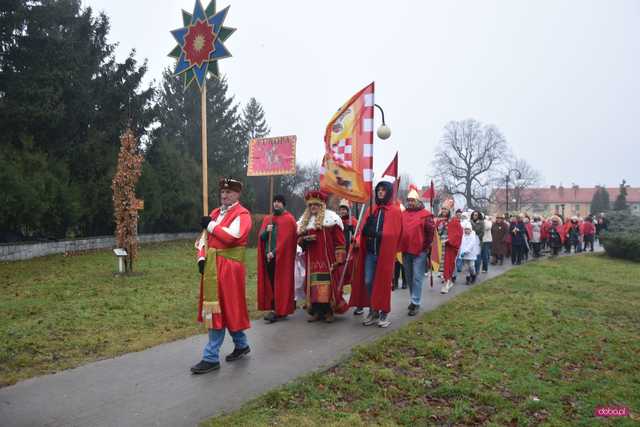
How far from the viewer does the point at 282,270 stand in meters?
7.60

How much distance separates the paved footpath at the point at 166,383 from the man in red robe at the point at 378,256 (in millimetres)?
582

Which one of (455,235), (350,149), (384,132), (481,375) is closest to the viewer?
(481,375)

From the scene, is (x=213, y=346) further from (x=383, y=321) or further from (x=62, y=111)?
(x=62, y=111)

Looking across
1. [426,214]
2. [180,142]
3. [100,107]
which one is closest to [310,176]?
[180,142]

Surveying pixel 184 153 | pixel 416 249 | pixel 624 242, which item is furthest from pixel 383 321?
pixel 184 153

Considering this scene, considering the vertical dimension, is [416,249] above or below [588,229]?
above

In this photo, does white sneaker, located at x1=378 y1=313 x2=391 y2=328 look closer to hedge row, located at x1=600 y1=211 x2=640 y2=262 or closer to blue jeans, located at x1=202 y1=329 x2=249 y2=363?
blue jeans, located at x1=202 y1=329 x2=249 y2=363

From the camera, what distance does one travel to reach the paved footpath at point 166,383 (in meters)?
4.01

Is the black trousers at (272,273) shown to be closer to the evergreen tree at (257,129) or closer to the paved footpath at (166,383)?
the paved footpath at (166,383)

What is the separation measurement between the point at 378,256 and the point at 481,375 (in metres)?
2.60

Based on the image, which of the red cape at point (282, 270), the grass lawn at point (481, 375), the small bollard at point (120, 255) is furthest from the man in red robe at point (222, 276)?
the small bollard at point (120, 255)

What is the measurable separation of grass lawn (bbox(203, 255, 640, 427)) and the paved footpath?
344mm

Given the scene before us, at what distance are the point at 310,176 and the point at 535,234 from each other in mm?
43321

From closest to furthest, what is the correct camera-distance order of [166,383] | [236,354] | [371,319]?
[166,383]
[236,354]
[371,319]
